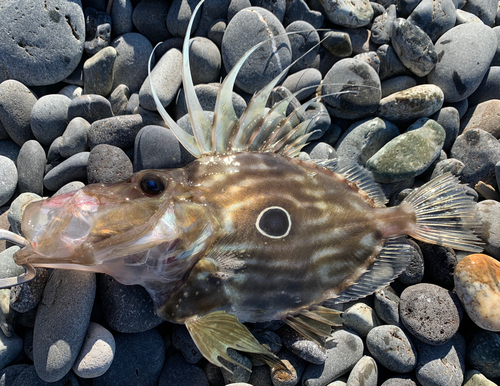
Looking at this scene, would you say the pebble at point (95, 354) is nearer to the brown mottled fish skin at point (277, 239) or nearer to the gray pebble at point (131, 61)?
the brown mottled fish skin at point (277, 239)

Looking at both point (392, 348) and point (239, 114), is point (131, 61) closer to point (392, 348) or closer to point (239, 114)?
point (239, 114)

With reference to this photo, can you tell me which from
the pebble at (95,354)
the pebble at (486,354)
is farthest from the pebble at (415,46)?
the pebble at (95,354)

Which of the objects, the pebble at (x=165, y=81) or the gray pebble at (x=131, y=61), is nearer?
the pebble at (x=165, y=81)

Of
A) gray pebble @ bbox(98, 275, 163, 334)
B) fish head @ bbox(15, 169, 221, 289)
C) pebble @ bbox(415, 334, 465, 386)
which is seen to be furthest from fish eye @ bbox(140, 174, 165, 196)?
pebble @ bbox(415, 334, 465, 386)

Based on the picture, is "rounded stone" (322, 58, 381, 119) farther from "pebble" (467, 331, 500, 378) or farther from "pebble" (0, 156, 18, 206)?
"pebble" (0, 156, 18, 206)

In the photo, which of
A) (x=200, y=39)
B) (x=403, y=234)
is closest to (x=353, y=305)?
(x=403, y=234)

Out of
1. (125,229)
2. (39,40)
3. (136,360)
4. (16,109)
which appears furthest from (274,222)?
(39,40)

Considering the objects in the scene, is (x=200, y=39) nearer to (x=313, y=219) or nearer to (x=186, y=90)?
(x=186, y=90)
